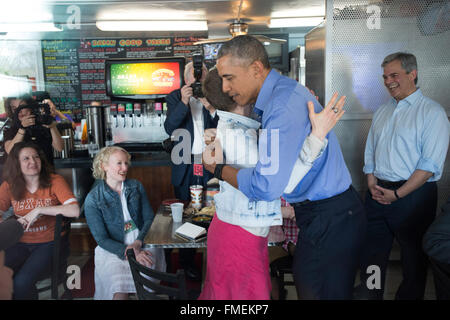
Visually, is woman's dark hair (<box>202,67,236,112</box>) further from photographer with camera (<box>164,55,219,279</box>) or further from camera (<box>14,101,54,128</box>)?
photographer with camera (<box>164,55,219,279</box>)

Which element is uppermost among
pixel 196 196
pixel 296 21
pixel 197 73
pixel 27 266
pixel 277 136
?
pixel 296 21

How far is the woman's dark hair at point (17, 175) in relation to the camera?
4.12 ft

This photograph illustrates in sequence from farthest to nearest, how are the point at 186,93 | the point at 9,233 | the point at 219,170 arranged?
the point at 186,93 → the point at 9,233 → the point at 219,170

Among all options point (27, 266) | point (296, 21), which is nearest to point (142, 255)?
point (27, 266)

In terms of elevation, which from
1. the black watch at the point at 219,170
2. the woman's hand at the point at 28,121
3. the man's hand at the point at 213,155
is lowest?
the black watch at the point at 219,170

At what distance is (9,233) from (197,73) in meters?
1.05

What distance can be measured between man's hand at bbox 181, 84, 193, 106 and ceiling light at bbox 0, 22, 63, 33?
795 mm

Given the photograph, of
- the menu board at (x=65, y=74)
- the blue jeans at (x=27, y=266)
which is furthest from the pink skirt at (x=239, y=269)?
the menu board at (x=65, y=74)

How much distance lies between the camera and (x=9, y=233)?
1.17m

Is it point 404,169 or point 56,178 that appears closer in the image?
point 56,178

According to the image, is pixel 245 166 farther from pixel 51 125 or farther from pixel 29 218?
pixel 51 125

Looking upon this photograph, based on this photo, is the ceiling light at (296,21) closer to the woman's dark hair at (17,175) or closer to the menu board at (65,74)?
the menu board at (65,74)

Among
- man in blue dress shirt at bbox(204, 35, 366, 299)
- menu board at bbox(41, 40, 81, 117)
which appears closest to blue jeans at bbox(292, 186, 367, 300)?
man in blue dress shirt at bbox(204, 35, 366, 299)

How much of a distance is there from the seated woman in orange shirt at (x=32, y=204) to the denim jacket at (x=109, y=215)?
0.20m
